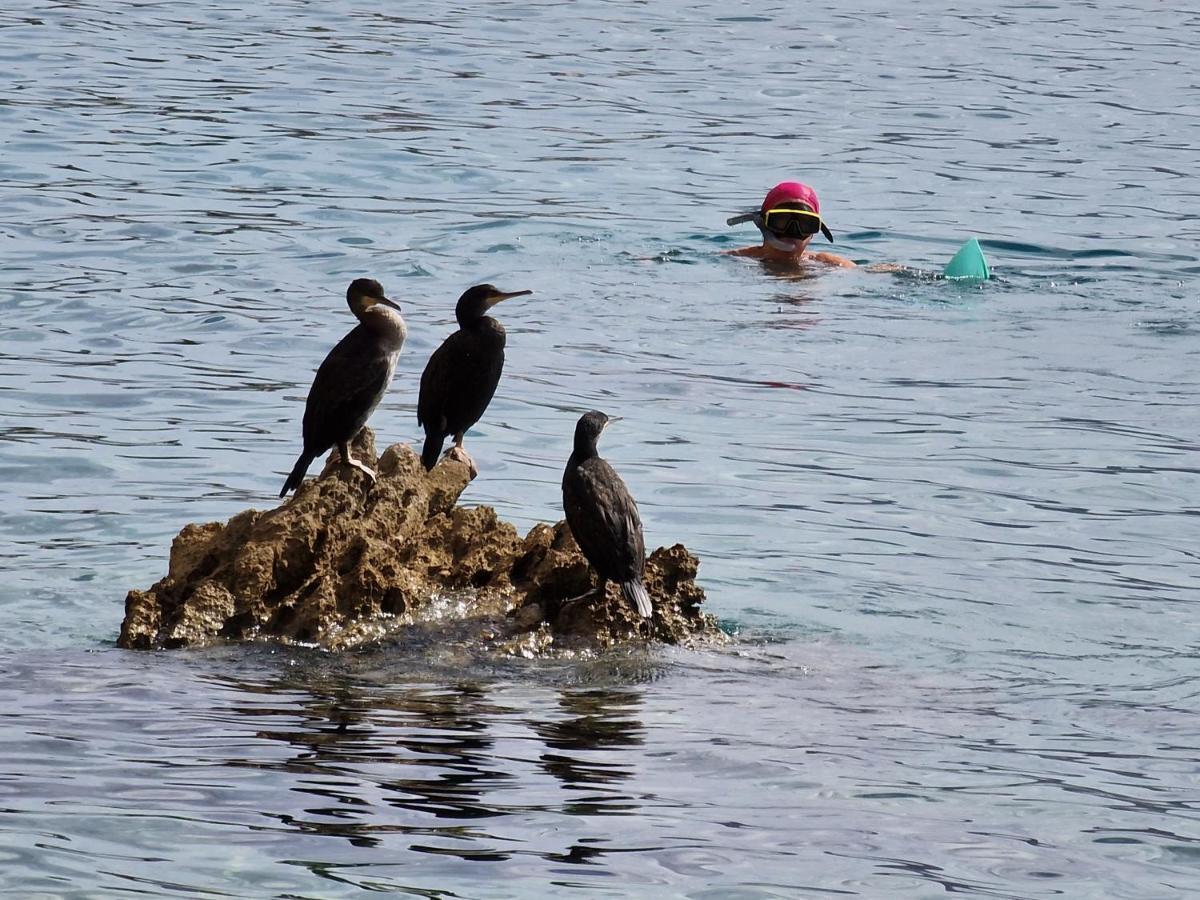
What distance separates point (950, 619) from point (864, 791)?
91.4 inches

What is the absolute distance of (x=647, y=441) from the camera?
10812mm

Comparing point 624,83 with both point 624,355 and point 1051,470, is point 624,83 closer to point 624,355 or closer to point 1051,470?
point 624,355

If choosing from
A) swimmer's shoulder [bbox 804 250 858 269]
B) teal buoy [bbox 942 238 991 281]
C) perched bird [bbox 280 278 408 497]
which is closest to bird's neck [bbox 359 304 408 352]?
perched bird [bbox 280 278 408 497]

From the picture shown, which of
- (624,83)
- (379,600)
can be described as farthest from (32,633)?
(624,83)

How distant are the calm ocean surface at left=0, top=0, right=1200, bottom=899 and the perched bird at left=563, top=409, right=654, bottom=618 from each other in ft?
1.13

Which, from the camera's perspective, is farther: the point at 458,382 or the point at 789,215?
the point at 789,215

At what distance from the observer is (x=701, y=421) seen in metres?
11.2

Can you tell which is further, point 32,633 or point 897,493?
point 897,493

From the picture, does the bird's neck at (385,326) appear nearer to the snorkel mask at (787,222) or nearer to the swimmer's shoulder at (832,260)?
the snorkel mask at (787,222)

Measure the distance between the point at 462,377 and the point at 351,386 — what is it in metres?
0.78

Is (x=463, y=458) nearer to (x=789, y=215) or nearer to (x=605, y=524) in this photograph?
(x=605, y=524)

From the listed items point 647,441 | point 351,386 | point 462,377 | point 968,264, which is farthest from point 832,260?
point 351,386

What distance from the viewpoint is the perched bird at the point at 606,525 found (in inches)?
Result: 269

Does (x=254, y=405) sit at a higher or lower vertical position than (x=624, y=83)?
lower
